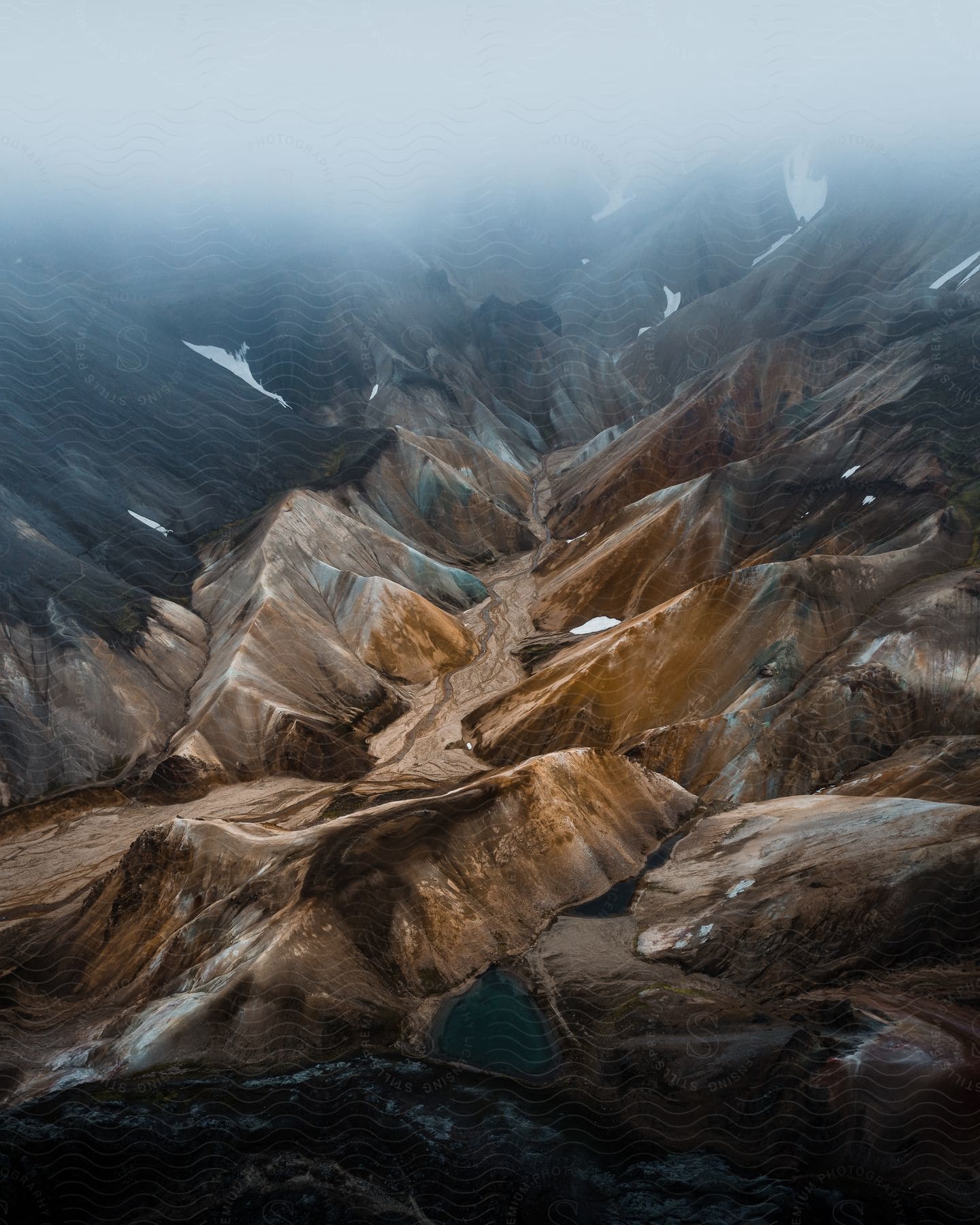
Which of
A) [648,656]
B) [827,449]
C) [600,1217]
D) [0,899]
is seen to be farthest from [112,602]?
[827,449]

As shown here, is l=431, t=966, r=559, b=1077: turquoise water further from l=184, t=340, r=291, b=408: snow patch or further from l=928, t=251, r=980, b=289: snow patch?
l=928, t=251, r=980, b=289: snow patch

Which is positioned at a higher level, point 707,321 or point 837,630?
point 707,321

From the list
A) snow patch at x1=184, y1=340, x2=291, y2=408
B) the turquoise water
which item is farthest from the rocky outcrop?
snow patch at x1=184, y1=340, x2=291, y2=408

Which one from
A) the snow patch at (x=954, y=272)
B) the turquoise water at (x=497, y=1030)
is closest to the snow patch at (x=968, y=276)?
the snow patch at (x=954, y=272)

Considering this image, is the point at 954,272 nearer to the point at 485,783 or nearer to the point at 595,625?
the point at 595,625

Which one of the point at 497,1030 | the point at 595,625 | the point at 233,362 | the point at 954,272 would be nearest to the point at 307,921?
the point at 497,1030

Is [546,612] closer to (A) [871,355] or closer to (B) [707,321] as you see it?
(A) [871,355]
